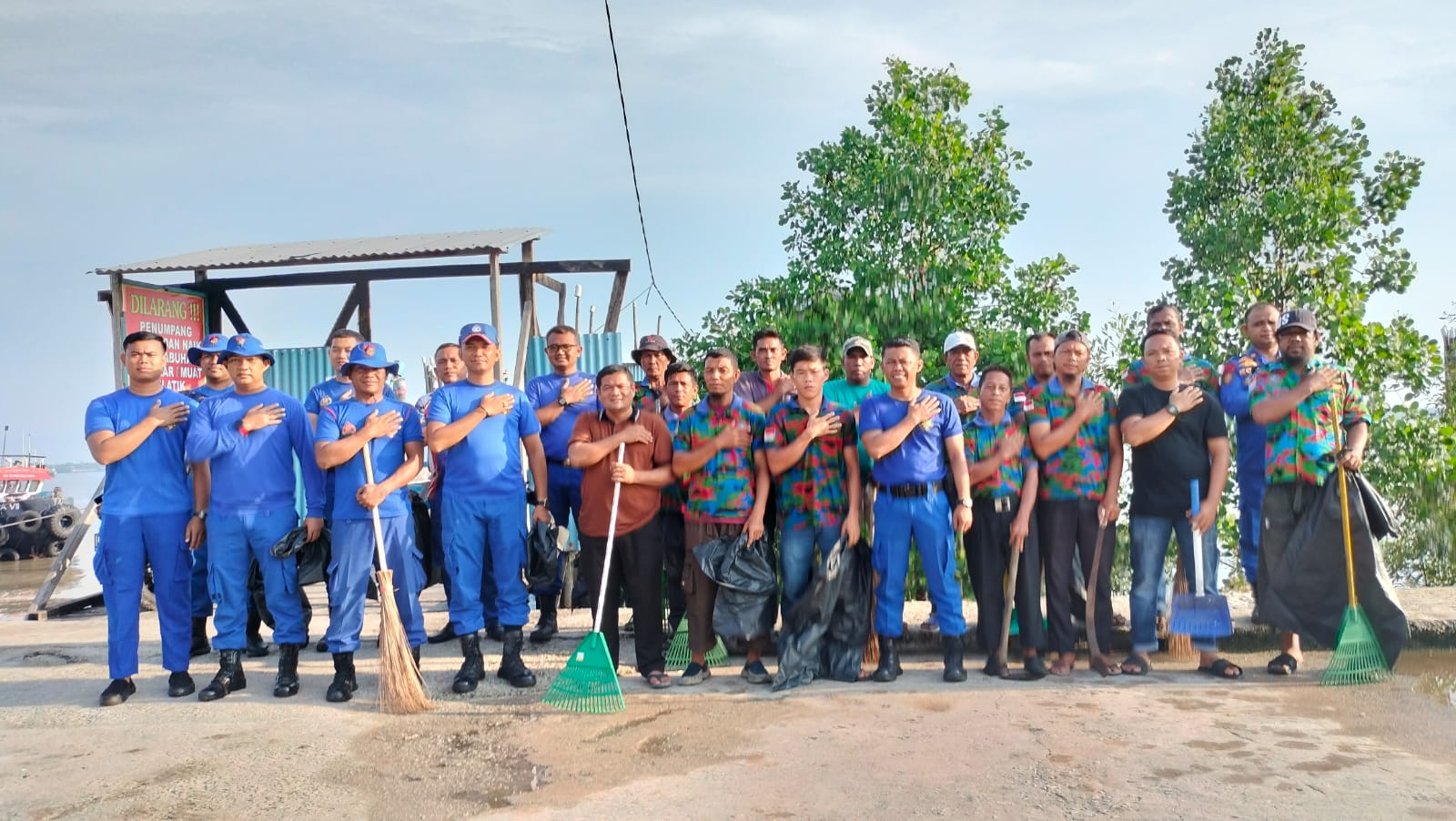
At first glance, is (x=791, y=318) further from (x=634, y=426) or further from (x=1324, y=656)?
(x=1324, y=656)

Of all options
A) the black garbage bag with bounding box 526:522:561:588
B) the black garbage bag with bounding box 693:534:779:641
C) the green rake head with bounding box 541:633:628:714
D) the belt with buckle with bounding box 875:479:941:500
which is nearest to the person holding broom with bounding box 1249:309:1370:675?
the belt with buckle with bounding box 875:479:941:500

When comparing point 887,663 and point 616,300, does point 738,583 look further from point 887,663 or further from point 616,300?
point 616,300

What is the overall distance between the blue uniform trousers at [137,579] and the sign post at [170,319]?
131 inches

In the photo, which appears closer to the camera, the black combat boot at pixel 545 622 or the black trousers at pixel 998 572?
the black trousers at pixel 998 572

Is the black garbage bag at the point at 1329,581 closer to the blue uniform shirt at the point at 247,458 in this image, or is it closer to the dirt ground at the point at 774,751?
the dirt ground at the point at 774,751

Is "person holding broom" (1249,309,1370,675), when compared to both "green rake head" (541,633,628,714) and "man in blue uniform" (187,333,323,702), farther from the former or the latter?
"man in blue uniform" (187,333,323,702)

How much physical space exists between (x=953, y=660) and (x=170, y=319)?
23.0 ft

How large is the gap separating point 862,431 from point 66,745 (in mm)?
3870

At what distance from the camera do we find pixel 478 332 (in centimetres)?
529

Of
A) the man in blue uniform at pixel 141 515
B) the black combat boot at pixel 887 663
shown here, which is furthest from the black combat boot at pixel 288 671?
the black combat boot at pixel 887 663

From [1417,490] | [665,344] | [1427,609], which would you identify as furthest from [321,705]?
[1417,490]

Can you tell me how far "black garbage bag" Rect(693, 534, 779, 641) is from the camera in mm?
5109

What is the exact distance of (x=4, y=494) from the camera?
22.8 metres

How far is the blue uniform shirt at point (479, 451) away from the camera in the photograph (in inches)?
204
